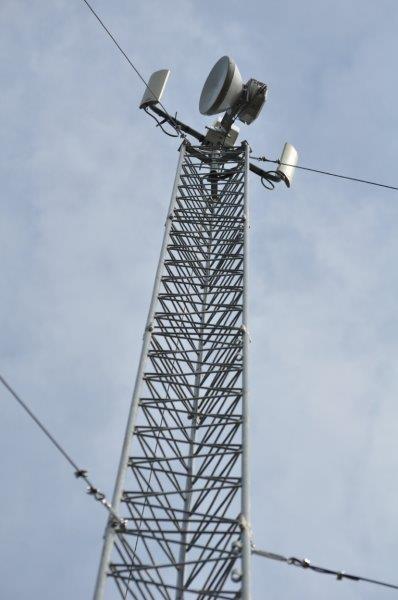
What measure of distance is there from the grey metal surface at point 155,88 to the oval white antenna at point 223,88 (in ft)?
3.70

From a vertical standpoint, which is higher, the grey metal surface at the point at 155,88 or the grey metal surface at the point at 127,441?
the grey metal surface at the point at 155,88

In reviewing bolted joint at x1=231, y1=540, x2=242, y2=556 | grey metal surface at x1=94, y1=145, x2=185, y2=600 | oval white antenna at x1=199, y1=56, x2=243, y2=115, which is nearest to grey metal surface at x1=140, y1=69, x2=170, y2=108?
oval white antenna at x1=199, y1=56, x2=243, y2=115

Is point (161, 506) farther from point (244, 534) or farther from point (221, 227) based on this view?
point (221, 227)

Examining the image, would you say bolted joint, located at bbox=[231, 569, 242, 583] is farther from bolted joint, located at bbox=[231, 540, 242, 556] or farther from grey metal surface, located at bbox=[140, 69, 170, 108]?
grey metal surface, located at bbox=[140, 69, 170, 108]

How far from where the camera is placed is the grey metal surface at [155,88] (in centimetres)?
2288

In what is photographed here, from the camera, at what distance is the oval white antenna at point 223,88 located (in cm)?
2238

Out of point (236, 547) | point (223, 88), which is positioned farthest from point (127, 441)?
point (223, 88)

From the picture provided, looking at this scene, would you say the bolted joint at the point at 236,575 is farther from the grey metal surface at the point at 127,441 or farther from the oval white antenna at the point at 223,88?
the oval white antenna at the point at 223,88

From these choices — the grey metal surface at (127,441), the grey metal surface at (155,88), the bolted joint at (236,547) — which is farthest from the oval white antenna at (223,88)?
the bolted joint at (236,547)

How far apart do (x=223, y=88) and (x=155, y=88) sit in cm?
186

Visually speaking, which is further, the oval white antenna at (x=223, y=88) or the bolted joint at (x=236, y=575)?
the oval white antenna at (x=223, y=88)

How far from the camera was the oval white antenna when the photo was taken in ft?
73.4

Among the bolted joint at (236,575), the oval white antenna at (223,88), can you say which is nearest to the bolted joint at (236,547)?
the bolted joint at (236,575)

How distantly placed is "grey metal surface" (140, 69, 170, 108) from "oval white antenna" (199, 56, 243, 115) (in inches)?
44.4
